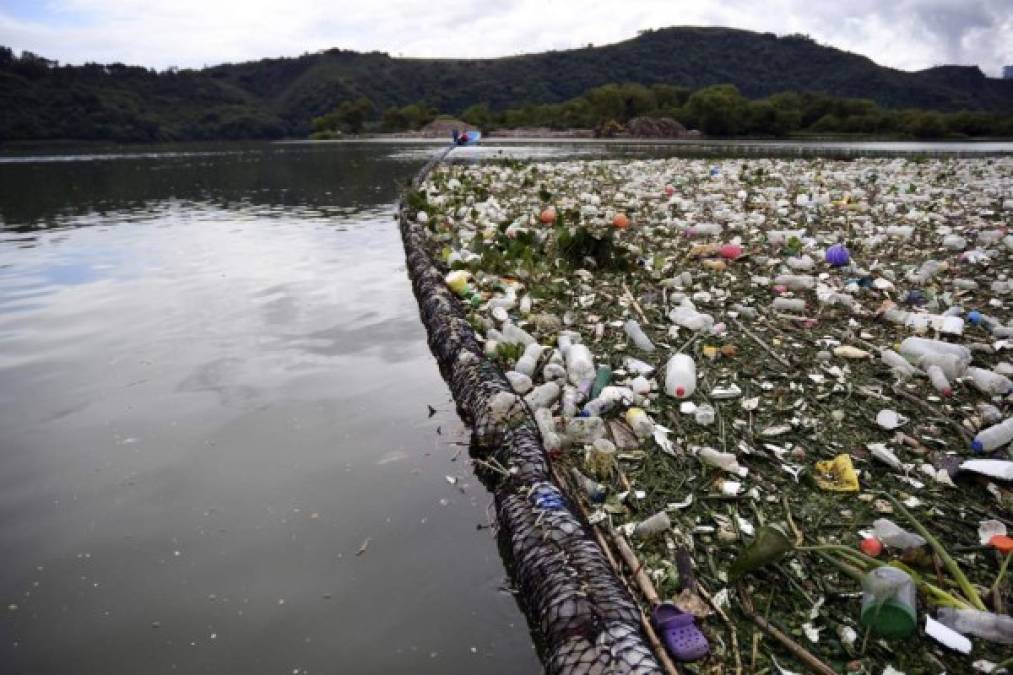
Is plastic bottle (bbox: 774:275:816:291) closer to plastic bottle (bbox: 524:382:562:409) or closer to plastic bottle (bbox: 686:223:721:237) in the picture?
plastic bottle (bbox: 686:223:721:237)

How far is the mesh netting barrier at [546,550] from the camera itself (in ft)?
5.78

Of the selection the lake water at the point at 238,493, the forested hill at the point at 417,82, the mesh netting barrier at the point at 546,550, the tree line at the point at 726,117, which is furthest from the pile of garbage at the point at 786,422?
the forested hill at the point at 417,82

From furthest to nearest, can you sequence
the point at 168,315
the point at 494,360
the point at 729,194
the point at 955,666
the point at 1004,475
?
the point at 729,194 < the point at 168,315 < the point at 494,360 < the point at 1004,475 < the point at 955,666

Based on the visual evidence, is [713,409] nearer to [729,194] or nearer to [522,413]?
[522,413]

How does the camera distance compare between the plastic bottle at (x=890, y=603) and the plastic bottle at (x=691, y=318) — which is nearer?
the plastic bottle at (x=890, y=603)

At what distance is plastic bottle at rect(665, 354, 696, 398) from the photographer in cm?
350

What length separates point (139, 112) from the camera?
299 ft

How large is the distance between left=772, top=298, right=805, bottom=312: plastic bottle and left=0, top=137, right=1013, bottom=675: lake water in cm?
299

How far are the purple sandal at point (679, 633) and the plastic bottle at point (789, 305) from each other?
3.60 metres

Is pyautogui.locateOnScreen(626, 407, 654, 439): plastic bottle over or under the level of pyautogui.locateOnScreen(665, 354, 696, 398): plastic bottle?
under

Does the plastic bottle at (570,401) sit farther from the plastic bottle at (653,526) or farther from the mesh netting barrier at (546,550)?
the plastic bottle at (653,526)

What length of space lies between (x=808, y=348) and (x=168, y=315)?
5.61 m

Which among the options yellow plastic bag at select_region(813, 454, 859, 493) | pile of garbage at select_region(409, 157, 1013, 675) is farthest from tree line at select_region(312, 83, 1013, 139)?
yellow plastic bag at select_region(813, 454, 859, 493)

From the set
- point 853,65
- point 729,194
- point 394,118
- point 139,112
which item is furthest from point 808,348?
point 853,65
